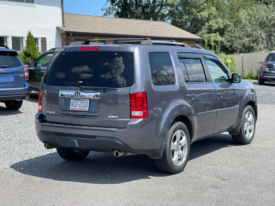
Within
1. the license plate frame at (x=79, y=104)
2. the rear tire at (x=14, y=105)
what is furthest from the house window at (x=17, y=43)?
the license plate frame at (x=79, y=104)

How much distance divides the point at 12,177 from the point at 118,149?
5.55ft

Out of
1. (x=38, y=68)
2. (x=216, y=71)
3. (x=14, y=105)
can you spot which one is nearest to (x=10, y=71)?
(x=14, y=105)

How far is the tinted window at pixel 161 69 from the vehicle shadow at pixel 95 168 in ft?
4.52

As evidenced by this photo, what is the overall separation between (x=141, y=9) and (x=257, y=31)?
15984 mm

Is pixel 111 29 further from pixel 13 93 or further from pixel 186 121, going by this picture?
pixel 186 121

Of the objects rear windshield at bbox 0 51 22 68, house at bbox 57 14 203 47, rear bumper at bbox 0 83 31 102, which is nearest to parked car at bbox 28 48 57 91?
rear windshield at bbox 0 51 22 68

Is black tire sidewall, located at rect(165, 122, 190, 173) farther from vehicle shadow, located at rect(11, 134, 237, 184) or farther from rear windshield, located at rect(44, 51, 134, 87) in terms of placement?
rear windshield, located at rect(44, 51, 134, 87)

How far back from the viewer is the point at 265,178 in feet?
16.8

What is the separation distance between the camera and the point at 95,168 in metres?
5.74

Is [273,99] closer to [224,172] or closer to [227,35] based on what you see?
[224,172]

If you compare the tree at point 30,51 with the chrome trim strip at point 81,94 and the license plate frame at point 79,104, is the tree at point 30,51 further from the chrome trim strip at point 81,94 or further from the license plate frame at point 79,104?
the license plate frame at point 79,104

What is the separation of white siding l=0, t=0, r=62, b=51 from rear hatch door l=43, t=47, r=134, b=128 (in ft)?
67.9

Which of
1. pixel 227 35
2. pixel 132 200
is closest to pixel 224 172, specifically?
pixel 132 200

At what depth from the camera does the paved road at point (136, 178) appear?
14.3ft
